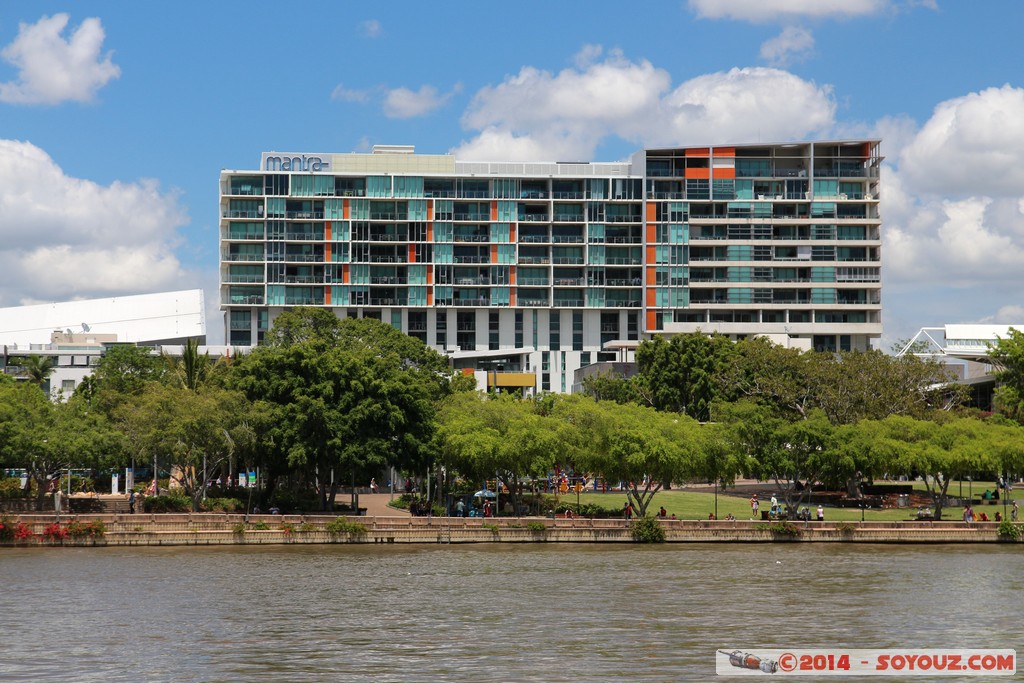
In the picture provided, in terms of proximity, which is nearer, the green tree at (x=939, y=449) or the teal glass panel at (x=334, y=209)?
the green tree at (x=939, y=449)

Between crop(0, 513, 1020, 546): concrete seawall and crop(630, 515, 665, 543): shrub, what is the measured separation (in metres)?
0.37

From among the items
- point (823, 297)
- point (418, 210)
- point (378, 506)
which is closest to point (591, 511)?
point (378, 506)

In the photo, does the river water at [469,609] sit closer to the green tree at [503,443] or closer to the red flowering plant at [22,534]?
the red flowering plant at [22,534]

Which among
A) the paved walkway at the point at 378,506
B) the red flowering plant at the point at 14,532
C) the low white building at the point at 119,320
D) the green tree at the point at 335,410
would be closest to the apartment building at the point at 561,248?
the low white building at the point at 119,320

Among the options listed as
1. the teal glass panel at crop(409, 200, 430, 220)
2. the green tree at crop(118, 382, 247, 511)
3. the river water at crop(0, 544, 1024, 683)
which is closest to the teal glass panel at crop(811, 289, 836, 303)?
the teal glass panel at crop(409, 200, 430, 220)

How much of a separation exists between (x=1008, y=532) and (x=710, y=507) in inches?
805

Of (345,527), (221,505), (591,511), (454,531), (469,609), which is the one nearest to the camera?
(469,609)

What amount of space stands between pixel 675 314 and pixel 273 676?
130123 millimetres

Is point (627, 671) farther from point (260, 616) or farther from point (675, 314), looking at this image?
point (675, 314)

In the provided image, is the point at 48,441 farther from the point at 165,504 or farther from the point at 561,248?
the point at 561,248

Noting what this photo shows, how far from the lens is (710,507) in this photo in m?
86.2

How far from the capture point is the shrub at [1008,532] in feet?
237

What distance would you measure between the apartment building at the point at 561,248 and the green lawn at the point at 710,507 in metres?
64.8

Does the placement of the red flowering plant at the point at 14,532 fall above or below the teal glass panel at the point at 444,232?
below
